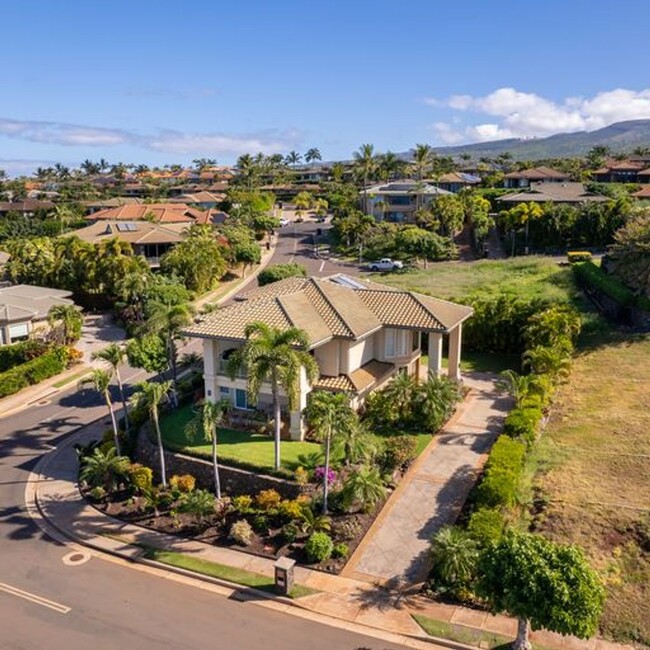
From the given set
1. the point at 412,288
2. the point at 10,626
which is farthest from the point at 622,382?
the point at 10,626

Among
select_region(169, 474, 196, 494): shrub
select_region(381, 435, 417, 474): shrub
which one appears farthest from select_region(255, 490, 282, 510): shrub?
select_region(381, 435, 417, 474): shrub

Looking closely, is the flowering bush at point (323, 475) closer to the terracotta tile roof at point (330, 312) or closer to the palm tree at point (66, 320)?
the terracotta tile roof at point (330, 312)

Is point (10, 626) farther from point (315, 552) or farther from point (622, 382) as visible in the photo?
point (622, 382)

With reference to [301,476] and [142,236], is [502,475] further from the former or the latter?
[142,236]

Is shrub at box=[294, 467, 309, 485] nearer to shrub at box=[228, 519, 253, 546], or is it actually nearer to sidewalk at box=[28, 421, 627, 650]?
shrub at box=[228, 519, 253, 546]

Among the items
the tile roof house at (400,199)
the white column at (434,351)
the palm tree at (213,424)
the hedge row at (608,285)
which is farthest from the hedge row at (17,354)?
the tile roof house at (400,199)

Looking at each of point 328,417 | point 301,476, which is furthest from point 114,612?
point 328,417
